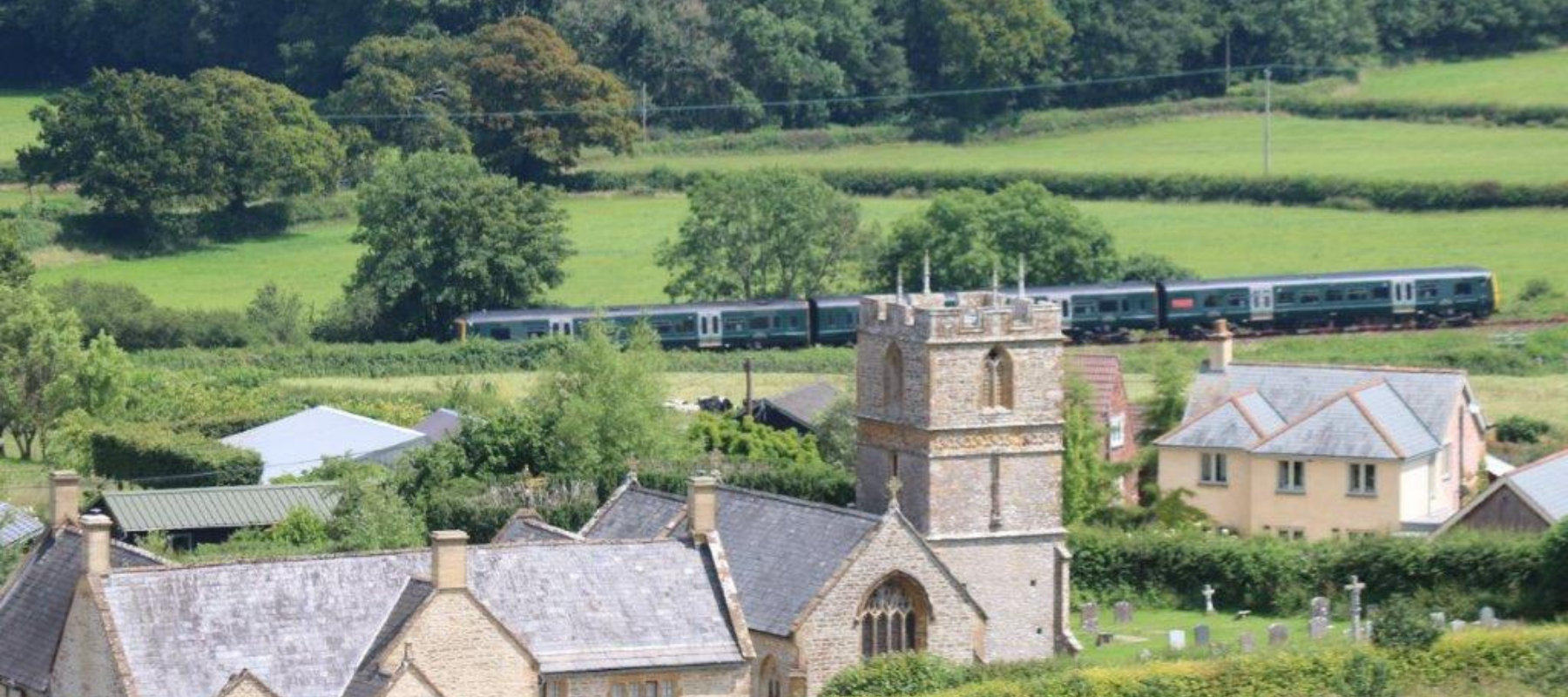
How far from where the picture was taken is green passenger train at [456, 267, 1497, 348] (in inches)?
5453

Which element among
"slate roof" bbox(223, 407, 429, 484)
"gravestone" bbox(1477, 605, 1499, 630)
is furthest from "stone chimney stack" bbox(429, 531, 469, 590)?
"slate roof" bbox(223, 407, 429, 484)

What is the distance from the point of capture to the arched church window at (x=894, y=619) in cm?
7500

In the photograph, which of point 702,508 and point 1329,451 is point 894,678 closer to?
point 702,508

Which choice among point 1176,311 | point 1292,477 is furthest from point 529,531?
point 1176,311

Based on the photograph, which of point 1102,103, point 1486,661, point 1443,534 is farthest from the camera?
point 1102,103

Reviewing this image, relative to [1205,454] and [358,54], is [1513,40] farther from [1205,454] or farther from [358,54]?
[1205,454]

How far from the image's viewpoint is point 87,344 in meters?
132

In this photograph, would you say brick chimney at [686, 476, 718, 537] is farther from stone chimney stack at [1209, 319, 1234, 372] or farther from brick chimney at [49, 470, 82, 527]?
stone chimney stack at [1209, 319, 1234, 372]

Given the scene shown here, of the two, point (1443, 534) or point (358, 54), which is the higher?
point (358, 54)

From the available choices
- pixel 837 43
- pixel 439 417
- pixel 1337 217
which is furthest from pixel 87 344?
pixel 837 43

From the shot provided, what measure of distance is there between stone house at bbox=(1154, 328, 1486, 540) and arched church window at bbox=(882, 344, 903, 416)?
23.3 metres

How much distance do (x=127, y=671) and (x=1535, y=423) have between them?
55963mm

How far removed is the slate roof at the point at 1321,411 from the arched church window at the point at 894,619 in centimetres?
3022

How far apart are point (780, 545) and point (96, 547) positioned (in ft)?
42.6
